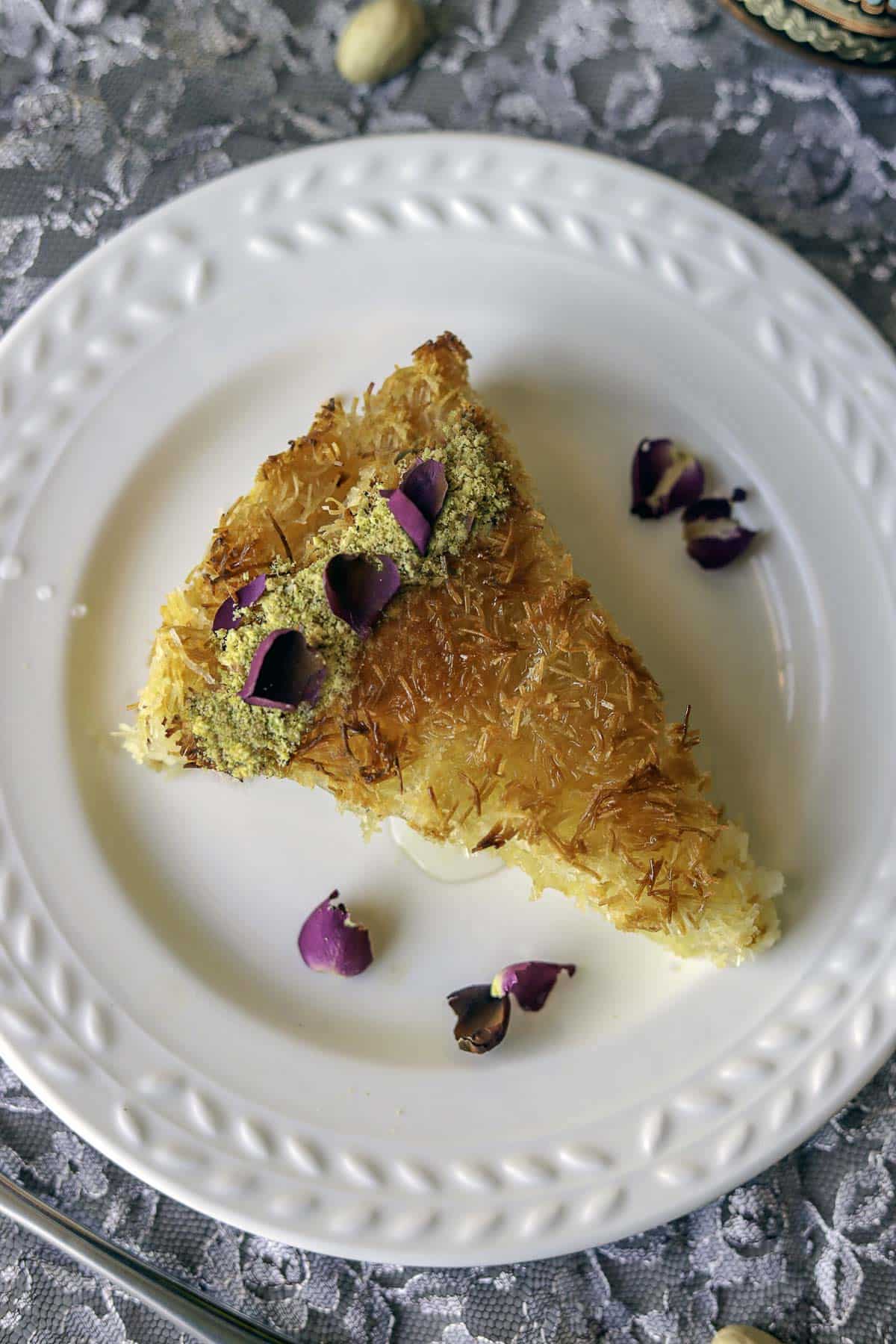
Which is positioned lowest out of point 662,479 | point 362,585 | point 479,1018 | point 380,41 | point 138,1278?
point 138,1278

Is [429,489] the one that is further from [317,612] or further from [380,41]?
[380,41]

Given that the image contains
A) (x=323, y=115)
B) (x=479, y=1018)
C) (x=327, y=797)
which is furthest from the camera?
(x=323, y=115)

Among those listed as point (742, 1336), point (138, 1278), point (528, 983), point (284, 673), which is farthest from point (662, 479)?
point (138, 1278)

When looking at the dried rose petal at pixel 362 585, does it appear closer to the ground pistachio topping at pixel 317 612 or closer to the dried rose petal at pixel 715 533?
the ground pistachio topping at pixel 317 612

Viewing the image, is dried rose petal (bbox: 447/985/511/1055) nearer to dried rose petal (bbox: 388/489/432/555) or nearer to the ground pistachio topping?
the ground pistachio topping

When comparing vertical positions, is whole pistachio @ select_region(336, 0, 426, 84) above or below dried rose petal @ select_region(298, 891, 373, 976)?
above

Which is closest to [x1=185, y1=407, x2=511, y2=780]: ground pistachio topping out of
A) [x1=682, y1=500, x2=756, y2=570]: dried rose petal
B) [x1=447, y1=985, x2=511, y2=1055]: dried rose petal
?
[x1=682, y1=500, x2=756, y2=570]: dried rose petal

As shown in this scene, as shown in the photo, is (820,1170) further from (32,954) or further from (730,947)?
(32,954)
